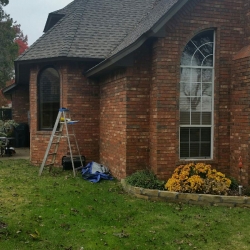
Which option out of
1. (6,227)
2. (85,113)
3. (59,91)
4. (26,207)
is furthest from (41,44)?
(6,227)

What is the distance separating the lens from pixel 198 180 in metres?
6.84

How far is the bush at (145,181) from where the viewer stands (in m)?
7.14

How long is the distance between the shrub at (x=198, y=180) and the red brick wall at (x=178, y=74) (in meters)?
0.44

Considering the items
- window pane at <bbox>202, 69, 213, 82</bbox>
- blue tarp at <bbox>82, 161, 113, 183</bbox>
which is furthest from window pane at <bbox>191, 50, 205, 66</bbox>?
blue tarp at <bbox>82, 161, 113, 183</bbox>

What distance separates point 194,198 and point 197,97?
8.47 feet

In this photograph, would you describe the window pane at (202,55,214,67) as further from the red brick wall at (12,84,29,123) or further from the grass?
the red brick wall at (12,84,29,123)

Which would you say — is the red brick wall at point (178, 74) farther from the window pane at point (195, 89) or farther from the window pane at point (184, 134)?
the window pane at point (195, 89)

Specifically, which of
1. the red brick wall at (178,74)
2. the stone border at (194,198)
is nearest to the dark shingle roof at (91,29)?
the red brick wall at (178,74)

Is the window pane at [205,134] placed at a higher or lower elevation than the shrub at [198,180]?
higher

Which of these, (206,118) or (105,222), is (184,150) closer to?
(206,118)

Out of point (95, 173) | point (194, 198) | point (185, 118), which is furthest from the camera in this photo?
point (95, 173)

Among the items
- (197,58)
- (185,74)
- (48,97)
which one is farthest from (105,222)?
(48,97)

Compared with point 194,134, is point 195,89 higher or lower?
higher

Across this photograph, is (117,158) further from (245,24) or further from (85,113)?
(245,24)
